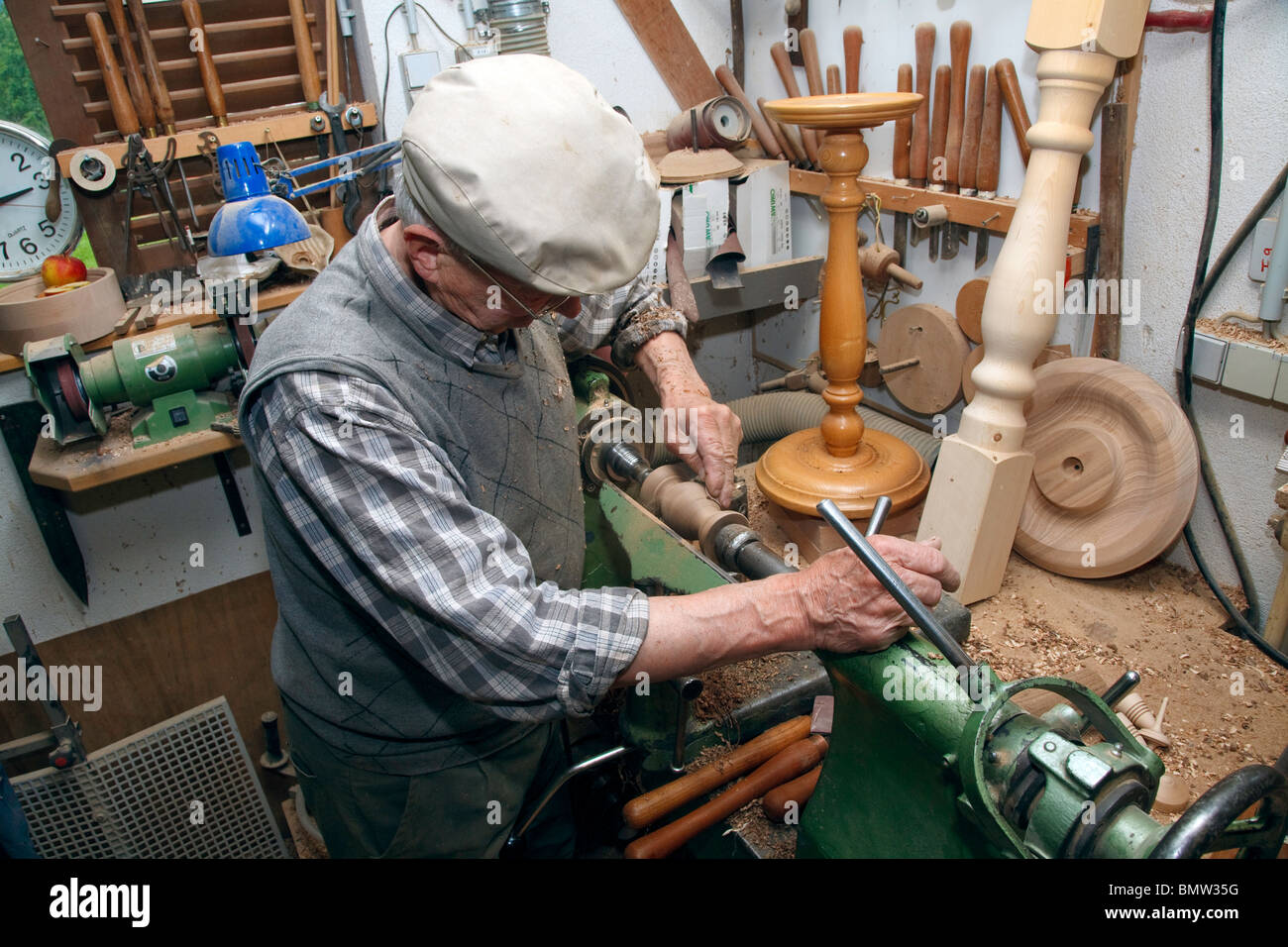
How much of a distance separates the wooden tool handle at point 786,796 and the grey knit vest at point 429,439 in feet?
1.47

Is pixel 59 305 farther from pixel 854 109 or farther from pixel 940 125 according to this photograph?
pixel 940 125

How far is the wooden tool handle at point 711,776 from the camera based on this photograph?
1.32 m

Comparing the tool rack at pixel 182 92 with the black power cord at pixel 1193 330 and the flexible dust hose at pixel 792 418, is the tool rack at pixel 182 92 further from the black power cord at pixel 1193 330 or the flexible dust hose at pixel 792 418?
the black power cord at pixel 1193 330

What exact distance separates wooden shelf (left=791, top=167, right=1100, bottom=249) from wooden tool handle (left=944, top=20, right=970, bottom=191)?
0.07m

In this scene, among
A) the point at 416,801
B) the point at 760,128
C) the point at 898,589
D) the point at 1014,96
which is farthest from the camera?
the point at 760,128

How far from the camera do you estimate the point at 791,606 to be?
106cm

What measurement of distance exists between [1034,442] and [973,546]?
0.33m

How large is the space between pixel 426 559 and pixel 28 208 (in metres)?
2.10

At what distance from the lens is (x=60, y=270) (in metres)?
2.01

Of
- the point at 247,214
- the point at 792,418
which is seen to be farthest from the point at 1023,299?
the point at 247,214

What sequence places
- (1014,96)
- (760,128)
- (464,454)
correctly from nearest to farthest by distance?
(464,454) < (1014,96) < (760,128)

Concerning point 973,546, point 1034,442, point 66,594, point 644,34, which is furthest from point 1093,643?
point 66,594

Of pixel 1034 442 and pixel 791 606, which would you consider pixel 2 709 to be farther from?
pixel 1034 442

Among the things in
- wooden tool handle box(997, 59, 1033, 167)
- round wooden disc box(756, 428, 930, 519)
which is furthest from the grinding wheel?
wooden tool handle box(997, 59, 1033, 167)
